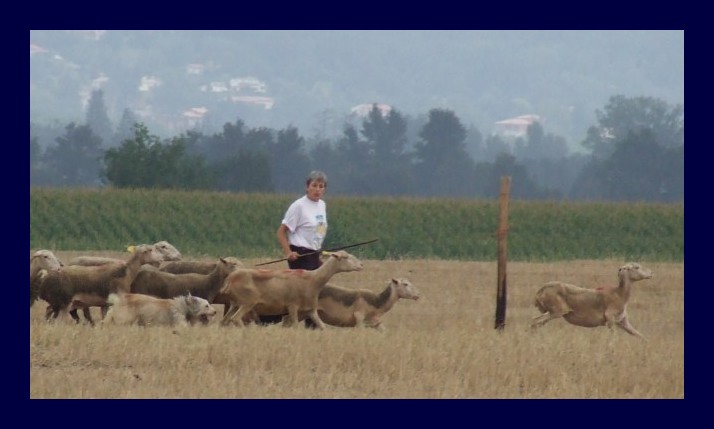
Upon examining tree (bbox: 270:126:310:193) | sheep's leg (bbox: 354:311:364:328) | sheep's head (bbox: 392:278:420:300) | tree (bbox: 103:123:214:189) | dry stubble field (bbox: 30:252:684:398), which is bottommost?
dry stubble field (bbox: 30:252:684:398)

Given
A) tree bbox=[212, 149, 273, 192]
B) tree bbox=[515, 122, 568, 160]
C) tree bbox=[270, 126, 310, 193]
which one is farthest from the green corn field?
tree bbox=[515, 122, 568, 160]

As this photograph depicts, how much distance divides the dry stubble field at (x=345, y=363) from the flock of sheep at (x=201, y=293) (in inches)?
16.6

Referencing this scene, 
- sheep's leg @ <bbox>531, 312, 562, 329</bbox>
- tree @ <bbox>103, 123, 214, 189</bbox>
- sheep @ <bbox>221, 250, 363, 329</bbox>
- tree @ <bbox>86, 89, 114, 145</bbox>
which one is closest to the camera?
sheep @ <bbox>221, 250, 363, 329</bbox>

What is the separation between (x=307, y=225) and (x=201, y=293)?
5.95ft

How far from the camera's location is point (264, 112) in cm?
18762

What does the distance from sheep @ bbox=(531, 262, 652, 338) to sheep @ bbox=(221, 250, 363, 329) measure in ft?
9.69

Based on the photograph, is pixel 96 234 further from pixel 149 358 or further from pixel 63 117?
pixel 63 117

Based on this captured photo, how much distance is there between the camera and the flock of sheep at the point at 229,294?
616 inches

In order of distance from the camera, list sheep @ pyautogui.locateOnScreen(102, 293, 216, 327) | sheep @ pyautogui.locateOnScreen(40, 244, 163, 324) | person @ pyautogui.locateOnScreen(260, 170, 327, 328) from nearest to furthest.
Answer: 1. sheep @ pyautogui.locateOnScreen(102, 293, 216, 327)
2. person @ pyautogui.locateOnScreen(260, 170, 327, 328)
3. sheep @ pyautogui.locateOnScreen(40, 244, 163, 324)

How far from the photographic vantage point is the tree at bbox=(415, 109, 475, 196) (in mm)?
107188

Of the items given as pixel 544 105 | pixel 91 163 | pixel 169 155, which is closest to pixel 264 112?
pixel 544 105

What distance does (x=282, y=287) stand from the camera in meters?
15.8

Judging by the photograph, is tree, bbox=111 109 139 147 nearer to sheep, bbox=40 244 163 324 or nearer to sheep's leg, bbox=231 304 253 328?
sheep, bbox=40 244 163 324

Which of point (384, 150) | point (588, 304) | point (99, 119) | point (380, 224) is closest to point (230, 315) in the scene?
point (588, 304)
